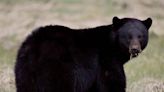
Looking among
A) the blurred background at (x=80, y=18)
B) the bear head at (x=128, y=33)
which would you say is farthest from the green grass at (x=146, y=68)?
the bear head at (x=128, y=33)

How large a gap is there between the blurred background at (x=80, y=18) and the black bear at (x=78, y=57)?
364cm

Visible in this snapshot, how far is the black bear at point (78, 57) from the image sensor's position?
848 centimetres

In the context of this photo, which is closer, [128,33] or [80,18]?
[128,33]

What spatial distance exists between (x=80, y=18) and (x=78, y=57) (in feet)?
46.7

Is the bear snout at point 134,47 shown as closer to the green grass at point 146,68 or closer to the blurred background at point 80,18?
the green grass at point 146,68

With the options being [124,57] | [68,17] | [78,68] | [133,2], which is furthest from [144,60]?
[133,2]

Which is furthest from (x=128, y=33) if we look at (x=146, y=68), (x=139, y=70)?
(x=146, y=68)

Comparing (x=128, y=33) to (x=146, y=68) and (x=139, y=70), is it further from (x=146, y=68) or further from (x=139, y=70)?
(x=146, y=68)

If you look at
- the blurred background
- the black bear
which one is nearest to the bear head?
the black bear

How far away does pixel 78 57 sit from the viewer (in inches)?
347

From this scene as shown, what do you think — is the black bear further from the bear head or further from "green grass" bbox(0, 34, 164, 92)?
"green grass" bbox(0, 34, 164, 92)

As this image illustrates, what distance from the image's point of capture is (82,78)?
884cm

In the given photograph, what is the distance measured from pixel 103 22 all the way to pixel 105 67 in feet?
43.9

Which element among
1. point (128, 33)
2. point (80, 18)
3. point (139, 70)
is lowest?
point (139, 70)
